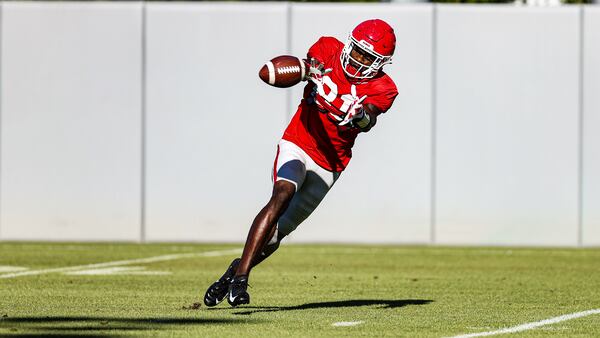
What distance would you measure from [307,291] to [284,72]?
2963 millimetres

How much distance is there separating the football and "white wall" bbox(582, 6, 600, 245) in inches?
416

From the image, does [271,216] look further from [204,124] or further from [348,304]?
[204,124]

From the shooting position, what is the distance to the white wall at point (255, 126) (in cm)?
1872

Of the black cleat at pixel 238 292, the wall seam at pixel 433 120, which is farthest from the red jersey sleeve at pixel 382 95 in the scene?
the wall seam at pixel 433 120

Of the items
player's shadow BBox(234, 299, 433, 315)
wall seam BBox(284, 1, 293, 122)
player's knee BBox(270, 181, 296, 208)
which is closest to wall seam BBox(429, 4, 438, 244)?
wall seam BBox(284, 1, 293, 122)

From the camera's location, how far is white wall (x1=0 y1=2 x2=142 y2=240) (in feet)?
61.6

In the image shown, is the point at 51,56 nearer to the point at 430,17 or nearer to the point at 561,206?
the point at 430,17

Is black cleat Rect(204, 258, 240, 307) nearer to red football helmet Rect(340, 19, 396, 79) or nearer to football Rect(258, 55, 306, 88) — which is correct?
football Rect(258, 55, 306, 88)

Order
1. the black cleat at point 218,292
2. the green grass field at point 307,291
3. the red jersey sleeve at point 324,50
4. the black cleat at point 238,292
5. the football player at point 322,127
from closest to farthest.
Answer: the green grass field at point 307,291, the black cleat at point 238,292, the football player at point 322,127, the black cleat at point 218,292, the red jersey sleeve at point 324,50

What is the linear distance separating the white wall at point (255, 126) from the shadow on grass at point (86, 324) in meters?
10.1

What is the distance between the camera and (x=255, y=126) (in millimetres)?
18766

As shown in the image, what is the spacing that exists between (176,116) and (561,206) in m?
5.48

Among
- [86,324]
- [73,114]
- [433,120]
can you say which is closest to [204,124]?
[73,114]

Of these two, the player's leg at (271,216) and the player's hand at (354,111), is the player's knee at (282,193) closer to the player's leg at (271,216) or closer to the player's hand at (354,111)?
the player's leg at (271,216)
